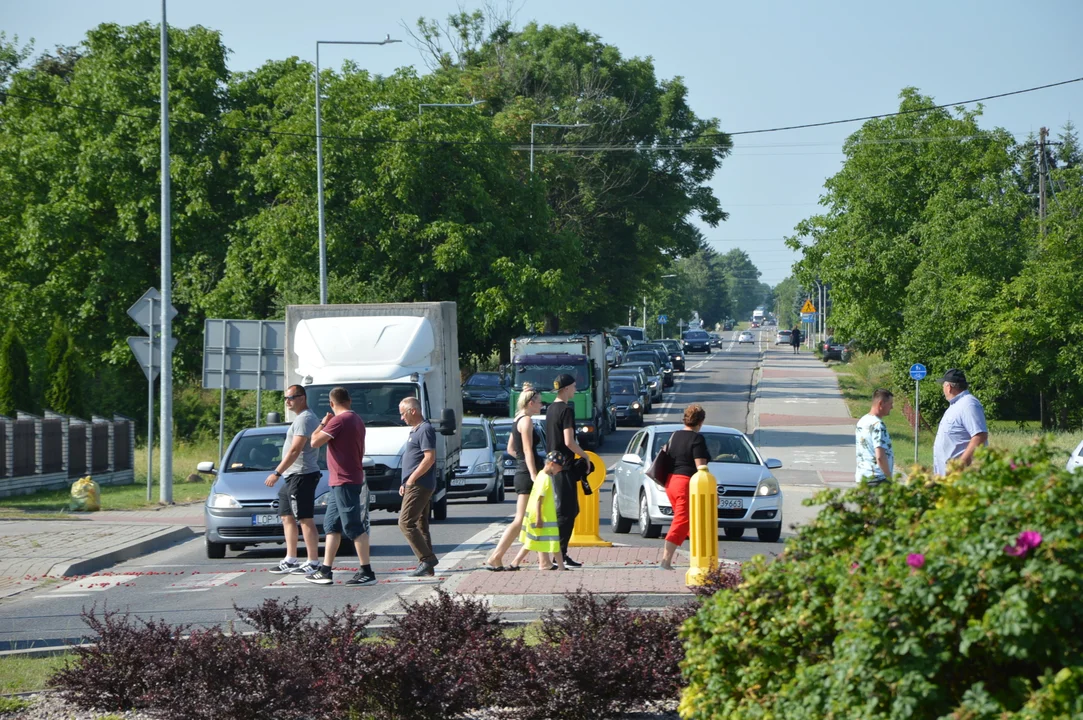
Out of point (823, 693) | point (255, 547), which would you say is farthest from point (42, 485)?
point (823, 693)

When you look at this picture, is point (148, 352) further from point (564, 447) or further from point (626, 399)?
point (626, 399)

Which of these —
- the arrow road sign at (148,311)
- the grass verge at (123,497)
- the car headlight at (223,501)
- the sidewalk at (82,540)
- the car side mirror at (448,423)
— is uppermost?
the arrow road sign at (148,311)

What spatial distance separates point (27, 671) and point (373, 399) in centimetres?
1154

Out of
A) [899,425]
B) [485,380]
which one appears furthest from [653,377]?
[899,425]

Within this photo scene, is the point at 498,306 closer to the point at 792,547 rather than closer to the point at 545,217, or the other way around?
the point at 545,217

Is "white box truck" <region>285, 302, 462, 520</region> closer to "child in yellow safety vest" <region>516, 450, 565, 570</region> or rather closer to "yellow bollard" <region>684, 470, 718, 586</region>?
"child in yellow safety vest" <region>516, 450, 565, 570</region>

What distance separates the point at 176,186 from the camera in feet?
140

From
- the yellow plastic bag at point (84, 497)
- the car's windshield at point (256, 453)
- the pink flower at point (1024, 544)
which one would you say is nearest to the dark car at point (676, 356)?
the yellow plastic bag at point (84, 497)

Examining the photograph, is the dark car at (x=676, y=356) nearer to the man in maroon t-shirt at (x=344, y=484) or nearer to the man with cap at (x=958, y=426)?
the man with cap at (x=958, y=426)

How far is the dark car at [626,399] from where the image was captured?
46.5 m

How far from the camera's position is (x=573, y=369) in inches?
1492

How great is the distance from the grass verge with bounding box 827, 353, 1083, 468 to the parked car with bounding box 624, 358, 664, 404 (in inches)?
317

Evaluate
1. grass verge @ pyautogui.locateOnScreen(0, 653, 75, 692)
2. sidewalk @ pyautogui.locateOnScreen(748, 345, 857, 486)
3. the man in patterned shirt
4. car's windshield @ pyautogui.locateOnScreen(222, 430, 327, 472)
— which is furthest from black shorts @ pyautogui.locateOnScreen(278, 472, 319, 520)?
sidewalk @ pyautogui.locateOnScreen(748, 345, 857, 486)

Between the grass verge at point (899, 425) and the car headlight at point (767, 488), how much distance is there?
10.4 feet
